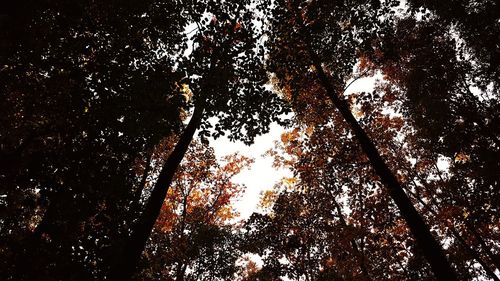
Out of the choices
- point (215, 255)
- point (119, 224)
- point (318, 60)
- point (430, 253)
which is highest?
point (215, 255)

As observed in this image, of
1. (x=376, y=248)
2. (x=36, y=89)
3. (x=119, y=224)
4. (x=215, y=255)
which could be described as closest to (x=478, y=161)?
(x=376, y=248)

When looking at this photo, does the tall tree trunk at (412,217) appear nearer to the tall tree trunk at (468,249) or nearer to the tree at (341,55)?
the tree at (341,55)

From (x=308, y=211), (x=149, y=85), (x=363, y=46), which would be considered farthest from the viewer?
(x=308, y=211)

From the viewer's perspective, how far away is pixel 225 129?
8.61m

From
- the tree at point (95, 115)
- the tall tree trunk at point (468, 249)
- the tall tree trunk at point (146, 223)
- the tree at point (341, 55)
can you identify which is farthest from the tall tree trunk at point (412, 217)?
the tall tree trunk at point (468, 249)

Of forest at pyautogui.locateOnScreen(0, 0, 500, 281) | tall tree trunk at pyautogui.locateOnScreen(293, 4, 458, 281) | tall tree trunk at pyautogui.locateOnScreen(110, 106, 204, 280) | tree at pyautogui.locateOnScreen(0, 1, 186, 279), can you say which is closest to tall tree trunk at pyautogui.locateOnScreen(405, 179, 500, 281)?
forest at pyautogui.locateOnScreen(0, 0, 500, 281)

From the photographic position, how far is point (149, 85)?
695cm

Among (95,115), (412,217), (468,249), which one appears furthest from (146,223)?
(468,249)

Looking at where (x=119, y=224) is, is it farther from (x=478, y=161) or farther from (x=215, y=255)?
(x=215, y=255)

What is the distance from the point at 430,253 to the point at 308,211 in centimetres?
955

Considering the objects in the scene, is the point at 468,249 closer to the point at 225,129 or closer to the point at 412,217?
the point at 412,217

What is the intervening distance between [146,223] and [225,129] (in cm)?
328

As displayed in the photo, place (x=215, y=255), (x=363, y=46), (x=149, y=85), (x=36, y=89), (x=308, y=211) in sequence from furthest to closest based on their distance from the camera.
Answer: (x=215, y=255) → (x=308, y=211) → (x=363, y=46) → (x=36, y=89) → (x=149, y=85)

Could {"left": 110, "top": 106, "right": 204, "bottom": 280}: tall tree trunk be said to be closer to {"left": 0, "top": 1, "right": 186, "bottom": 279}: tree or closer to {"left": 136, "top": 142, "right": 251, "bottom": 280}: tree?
{"left": 0, "top": 1, "right": 186, "bottom": 279}: tree
